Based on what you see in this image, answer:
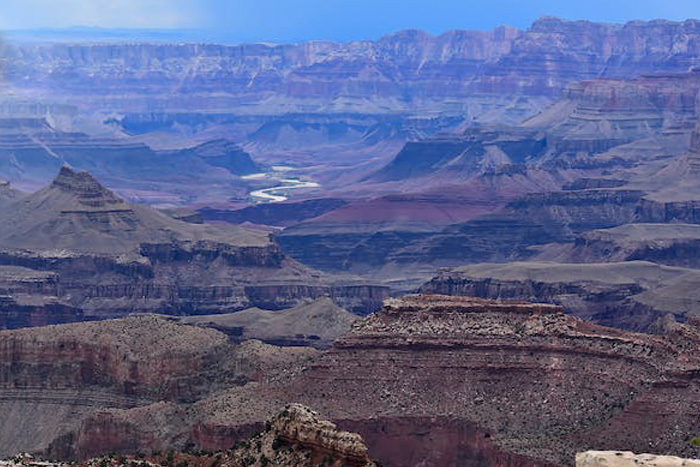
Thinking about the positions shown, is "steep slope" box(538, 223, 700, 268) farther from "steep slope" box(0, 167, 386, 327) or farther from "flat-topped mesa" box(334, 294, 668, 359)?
"flat-topped mesa" box(334, 294, 668, 359)

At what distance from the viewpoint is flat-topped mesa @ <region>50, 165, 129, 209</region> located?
6491 inches

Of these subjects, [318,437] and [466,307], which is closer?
[318,437]

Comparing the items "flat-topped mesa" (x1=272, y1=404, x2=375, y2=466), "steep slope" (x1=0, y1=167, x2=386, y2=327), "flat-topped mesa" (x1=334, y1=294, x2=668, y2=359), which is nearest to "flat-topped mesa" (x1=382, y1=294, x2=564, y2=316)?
"flat-topped mesa" (x1=334, y1=294, x2=668, y2=359)

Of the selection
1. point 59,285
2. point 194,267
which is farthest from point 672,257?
point 59,285

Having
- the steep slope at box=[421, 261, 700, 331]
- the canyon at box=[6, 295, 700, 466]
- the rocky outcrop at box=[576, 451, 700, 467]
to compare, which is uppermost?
the rocky outcrop at box=[576, 451, 700, 467]

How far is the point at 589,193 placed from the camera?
654 ft

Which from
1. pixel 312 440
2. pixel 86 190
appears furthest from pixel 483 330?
pixel 86 190

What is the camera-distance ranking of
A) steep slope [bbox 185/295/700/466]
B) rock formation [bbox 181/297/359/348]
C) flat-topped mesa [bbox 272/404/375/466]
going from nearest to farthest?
1. flat-topped mesa [bbox 272/404/375/466]
2. steep slope [bbox 185/295/700/466]
3. rock formation [bbox 181/297/359/348]

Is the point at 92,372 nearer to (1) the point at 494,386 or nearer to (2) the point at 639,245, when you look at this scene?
(1) the point at 494,386

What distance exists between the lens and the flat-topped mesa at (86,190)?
165 m

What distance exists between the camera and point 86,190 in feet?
546

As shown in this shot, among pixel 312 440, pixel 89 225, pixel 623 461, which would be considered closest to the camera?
pixel 623 461

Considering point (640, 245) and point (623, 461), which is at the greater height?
point (623, 461)

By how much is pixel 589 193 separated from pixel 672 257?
33.5 meters
